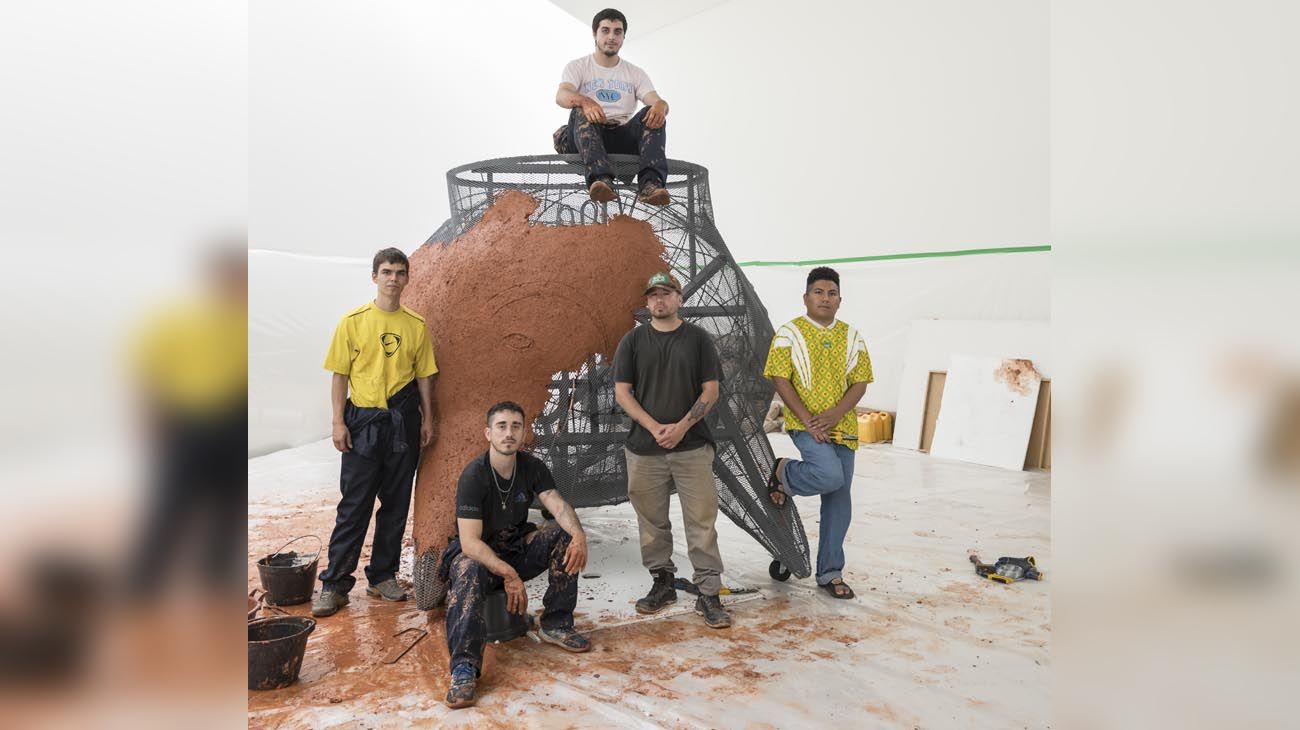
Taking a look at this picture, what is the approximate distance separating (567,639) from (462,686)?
0.56m

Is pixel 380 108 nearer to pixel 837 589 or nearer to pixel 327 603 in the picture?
pixel 327 603

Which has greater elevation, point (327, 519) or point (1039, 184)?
point (1039, 184)

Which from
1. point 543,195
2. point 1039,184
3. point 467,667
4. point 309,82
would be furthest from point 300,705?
point 1039,184

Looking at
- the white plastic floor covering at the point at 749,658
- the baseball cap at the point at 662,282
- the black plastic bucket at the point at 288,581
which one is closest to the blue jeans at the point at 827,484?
the white plastic floor covering at the point at 749,658

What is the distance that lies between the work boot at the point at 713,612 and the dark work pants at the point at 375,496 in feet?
4.36

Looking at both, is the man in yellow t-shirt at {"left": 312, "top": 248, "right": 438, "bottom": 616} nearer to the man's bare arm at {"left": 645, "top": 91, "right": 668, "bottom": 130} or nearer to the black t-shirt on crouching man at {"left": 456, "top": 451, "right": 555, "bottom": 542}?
the black t-shirt on crouching man at {"left": 456, "top": 451, "right": 555, "bottom": 542}

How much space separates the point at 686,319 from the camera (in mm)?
3836

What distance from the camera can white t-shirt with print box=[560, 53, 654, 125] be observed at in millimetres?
3795

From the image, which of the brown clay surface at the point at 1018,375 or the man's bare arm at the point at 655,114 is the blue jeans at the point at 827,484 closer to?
the man's bare arm at the point at 655,114
